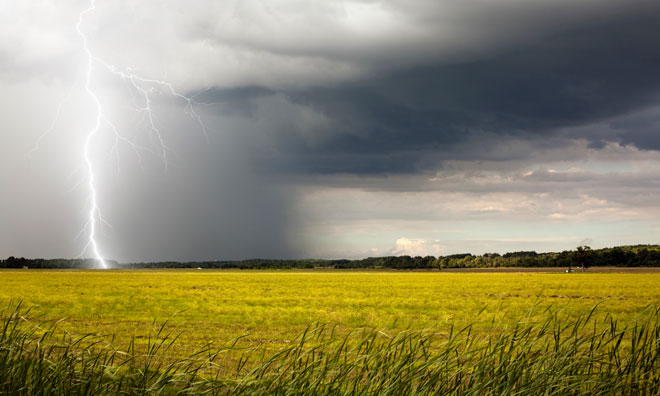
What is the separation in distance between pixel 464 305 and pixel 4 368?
42.1 m

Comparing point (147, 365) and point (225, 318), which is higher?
point (147, 365)

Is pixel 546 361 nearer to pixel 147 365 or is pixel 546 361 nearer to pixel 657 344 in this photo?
pixel 657 344

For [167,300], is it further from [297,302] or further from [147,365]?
[147,365]

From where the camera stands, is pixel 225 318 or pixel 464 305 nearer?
pixel 225 318

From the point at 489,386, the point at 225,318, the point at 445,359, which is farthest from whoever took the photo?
the point at 225,318

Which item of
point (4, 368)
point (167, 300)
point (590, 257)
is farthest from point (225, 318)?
point (590, 257)

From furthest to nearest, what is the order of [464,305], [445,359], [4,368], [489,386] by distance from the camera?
[464,305] → [4,368] → [489,386] → [445,359]

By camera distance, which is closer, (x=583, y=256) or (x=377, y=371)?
(x=377, y=371)

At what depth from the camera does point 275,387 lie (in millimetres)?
5941

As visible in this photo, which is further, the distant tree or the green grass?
the distant tree

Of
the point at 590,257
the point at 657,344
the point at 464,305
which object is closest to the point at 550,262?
the point at 590,257

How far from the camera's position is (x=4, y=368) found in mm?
6531

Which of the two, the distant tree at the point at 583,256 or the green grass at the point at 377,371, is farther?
the distant tree at the point at 583,256

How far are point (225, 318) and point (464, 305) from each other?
805 inches
